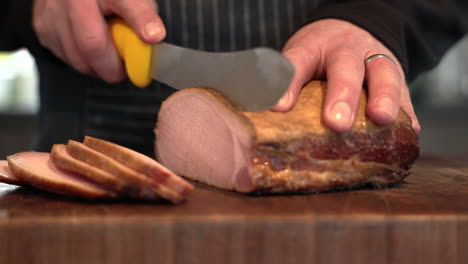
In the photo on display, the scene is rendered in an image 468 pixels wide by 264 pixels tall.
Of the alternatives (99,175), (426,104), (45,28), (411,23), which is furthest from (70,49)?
(426,104)

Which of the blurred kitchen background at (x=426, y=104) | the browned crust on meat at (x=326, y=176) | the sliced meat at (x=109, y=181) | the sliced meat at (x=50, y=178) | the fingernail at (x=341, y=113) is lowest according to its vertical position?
the blurred kitchen background at (x=426, y=104)

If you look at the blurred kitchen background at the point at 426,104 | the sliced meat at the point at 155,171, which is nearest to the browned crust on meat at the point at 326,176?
the sliced meat at the point at 155,171

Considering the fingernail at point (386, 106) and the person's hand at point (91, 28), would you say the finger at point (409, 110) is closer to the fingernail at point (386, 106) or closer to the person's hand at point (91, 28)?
the fingernail at point (386, 106)

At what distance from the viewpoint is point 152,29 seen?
214 cm

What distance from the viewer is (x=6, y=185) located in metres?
1.91

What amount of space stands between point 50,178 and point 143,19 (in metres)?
0.73

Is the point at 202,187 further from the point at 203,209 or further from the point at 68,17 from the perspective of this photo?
the point at 68,17

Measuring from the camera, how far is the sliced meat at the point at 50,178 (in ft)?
5.27

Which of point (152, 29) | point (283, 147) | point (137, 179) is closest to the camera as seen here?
point (137, 179)

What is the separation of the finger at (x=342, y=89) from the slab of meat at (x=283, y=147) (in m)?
0.05

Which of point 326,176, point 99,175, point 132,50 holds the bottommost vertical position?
point 326,176

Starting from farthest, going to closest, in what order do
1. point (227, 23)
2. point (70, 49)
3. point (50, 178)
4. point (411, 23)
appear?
point (227, 23) < point (411, 23) < point (70, 49) < point (50, 178)

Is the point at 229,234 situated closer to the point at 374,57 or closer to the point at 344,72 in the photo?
the point at 344,72

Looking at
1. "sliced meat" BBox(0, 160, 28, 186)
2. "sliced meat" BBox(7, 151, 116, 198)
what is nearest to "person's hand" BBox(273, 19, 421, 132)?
"sliced meat" BBox(7, 151, 116, 198)
